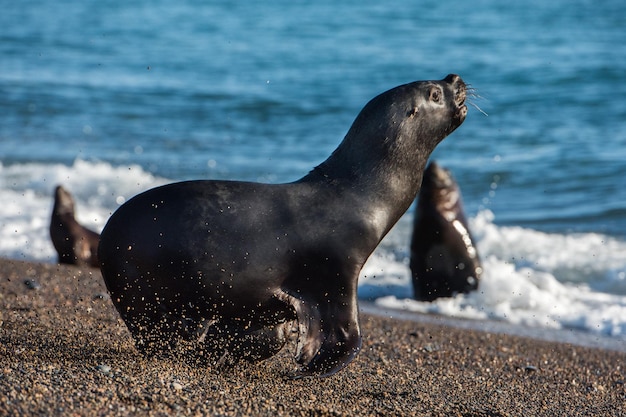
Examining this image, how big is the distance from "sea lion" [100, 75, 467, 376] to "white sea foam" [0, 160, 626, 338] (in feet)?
12.5

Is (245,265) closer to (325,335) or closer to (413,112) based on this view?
(325,335)

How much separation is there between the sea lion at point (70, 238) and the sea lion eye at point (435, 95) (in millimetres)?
5056

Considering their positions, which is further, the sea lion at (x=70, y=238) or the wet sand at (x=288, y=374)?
the sea lion at (x=70, y=238)

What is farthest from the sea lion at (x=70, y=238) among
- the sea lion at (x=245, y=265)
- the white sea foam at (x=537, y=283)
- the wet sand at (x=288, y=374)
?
the sea lion at (x=245, y=265)

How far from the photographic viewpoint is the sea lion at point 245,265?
216 inches

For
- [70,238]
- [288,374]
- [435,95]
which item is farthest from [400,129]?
[70,238]

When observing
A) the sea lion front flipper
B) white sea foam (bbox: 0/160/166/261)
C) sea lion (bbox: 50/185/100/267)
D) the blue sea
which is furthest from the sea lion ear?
white sea foam (bbox: 0/160/166/261)

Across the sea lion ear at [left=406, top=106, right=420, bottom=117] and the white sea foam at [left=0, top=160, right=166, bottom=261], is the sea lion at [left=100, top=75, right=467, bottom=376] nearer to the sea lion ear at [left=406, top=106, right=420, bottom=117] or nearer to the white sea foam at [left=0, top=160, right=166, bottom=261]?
the sea lion ear at [left=406, top=106, right=420, bottom=117]

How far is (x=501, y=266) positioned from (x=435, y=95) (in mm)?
4653

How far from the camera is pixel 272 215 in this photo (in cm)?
561

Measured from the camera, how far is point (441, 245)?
10492 millimetres

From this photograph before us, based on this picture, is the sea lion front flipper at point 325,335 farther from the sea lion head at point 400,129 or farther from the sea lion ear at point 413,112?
the sea lion ear at point 413,112

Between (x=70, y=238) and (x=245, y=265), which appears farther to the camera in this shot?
(x=70, y=238)

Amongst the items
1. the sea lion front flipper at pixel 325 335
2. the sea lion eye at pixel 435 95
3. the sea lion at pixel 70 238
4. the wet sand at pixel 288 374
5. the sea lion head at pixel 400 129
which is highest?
the sea lion eye at pixel 435 95
